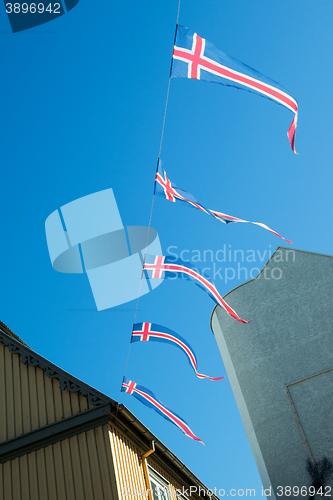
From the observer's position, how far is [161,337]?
8828 millimetres

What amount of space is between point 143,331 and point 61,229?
332 inches

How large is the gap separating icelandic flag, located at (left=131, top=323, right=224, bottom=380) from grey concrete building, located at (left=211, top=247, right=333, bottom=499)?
5870 mm

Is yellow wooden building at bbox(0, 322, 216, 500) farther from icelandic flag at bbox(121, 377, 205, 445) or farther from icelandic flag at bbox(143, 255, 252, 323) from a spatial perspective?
icelandic flag at bbox(143, 255, 252, 323)

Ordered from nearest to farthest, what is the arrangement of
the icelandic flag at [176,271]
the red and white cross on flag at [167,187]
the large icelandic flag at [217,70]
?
the large icelandic flag at [217,70]
the red and white cross on flag at [167,187]
the icelandic flag at [176,271]

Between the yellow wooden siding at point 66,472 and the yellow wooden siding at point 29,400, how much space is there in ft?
1.66

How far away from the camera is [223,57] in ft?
20.9

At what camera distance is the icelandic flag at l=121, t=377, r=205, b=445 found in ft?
28.4

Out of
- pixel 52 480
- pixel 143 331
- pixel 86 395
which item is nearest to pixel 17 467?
pixel 52 480

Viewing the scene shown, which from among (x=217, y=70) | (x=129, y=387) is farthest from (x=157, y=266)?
(x=217, y=70)

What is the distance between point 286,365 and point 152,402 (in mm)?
7181

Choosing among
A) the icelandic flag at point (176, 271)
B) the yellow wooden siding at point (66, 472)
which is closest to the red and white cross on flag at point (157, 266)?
the icelandic flag at point (176, 271)

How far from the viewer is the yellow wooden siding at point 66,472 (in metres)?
6.91

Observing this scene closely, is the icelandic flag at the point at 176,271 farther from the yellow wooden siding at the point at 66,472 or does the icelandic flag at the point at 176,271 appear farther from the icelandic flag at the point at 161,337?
the yellow wooden siding at the point at 66,472

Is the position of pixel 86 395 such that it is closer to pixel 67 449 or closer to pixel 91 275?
pixel 67 449
